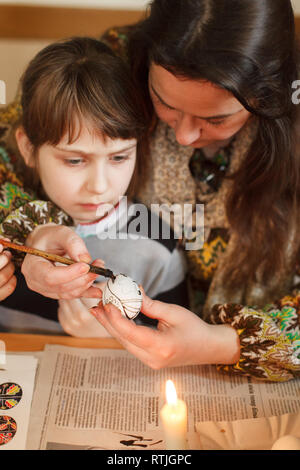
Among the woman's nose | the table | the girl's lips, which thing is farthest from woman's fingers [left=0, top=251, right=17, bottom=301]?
the woman's nose

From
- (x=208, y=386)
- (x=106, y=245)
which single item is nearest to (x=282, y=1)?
(x=106, y=245)

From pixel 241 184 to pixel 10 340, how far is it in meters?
0.67

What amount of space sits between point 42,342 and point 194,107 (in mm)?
613

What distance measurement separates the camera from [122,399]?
0.99m

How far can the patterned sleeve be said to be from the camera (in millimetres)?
1036

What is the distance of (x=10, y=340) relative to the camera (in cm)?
110

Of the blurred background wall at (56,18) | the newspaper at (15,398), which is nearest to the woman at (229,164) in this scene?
the newspaper at (15,398)

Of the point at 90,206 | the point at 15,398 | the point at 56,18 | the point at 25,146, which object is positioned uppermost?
the point at 56,18

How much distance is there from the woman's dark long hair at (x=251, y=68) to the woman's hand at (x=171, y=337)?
1.05ft

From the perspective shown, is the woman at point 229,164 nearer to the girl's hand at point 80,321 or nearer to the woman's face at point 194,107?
the woman's face at point 194,107

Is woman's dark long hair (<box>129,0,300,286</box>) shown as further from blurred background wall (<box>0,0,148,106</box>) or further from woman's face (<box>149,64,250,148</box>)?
blurred background wall (<box>0,0,148,106</box>)

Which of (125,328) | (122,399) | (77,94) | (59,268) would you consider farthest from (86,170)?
(122,399)

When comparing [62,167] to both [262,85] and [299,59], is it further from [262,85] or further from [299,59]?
[299,59]

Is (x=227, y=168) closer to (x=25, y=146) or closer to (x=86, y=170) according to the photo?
(x=86, y=170)
